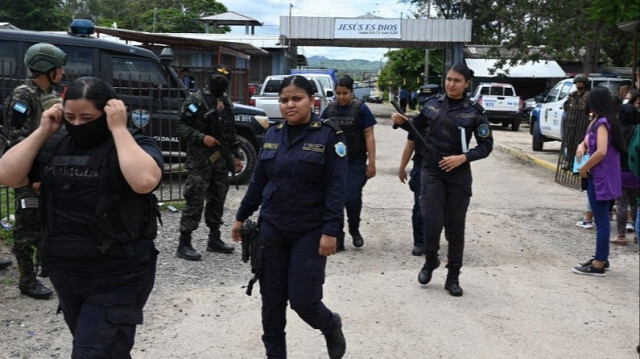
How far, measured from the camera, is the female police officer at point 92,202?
2.63m

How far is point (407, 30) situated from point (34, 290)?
93.3 ft

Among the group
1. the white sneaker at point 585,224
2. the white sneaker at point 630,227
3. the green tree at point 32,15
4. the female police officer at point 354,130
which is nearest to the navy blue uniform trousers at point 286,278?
the female police officer at point 354,130

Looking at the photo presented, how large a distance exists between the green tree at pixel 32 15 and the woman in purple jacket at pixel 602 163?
142 ft

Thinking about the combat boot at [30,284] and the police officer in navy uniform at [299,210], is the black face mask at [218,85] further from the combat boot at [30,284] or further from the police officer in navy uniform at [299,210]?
the police officer in navy uniform at [299,210]

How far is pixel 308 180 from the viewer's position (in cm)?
357

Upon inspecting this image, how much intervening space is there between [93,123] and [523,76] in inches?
1518

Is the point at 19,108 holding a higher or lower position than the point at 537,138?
higher

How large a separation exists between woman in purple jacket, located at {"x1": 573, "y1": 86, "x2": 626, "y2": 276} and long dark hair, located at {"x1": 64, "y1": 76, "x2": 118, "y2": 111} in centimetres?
444

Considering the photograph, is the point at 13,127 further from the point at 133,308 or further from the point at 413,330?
the point at 413,330

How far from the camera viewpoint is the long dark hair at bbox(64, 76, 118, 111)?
2662 mm

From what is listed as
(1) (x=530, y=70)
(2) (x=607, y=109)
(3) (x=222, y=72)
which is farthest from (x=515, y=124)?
(3) (x=222, y=72)

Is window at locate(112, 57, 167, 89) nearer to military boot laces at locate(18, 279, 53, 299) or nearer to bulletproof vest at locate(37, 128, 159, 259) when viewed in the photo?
military boot laces at locate(18, 279, 53, 299)

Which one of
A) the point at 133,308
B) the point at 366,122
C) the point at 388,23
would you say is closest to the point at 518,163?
the point at 366,122

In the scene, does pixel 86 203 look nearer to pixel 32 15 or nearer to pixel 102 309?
pixel 102 309
